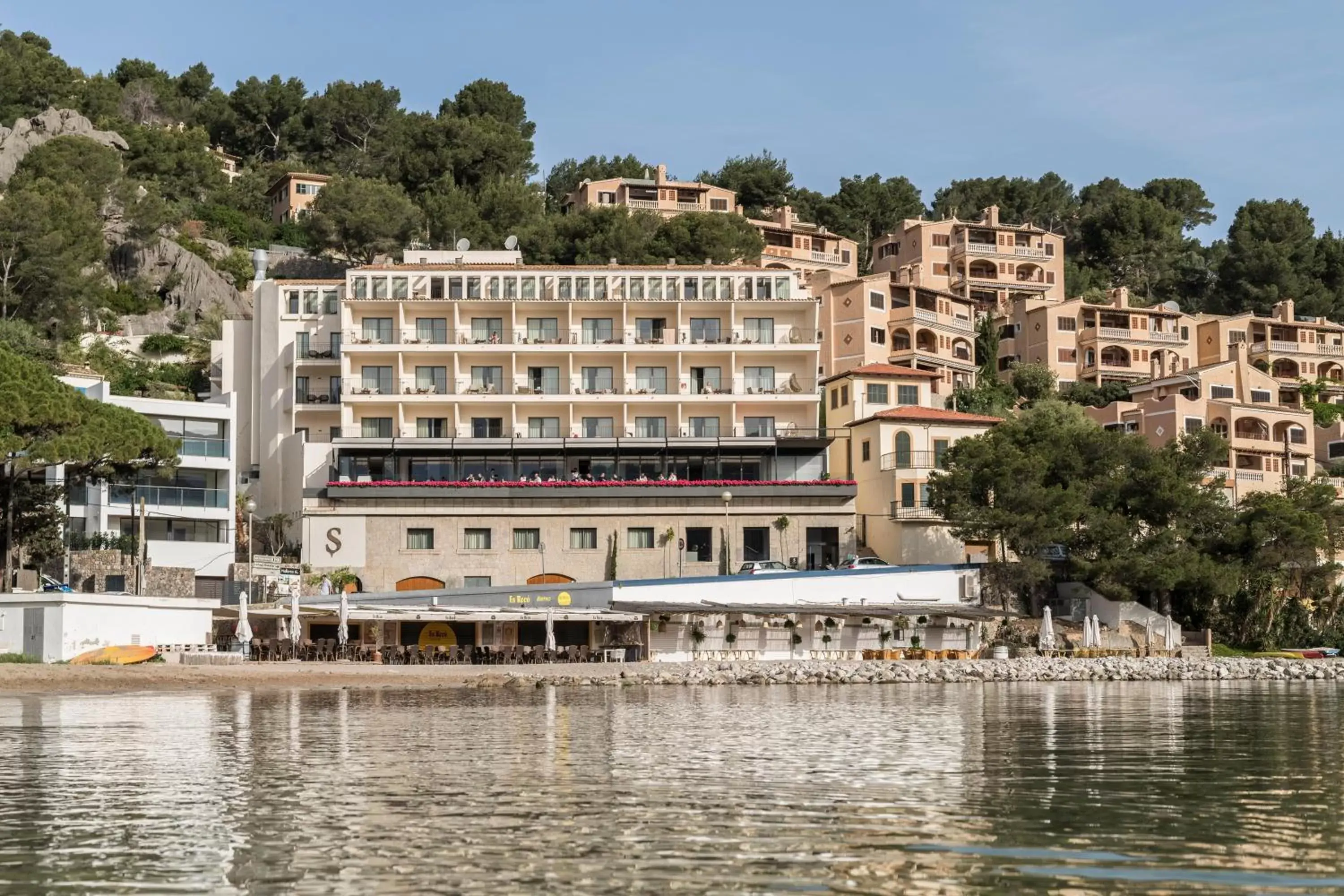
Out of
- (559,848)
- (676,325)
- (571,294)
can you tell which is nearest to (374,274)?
(571,294)

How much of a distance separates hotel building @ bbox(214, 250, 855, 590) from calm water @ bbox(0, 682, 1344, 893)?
125 feet

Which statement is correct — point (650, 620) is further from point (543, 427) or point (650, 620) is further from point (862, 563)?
point (543, 427)

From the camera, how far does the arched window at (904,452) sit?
79.1m

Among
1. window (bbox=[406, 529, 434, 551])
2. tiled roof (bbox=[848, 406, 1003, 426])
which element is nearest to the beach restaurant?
window (bbox=[406, 529, 434, 551])

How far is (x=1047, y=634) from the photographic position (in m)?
64.7

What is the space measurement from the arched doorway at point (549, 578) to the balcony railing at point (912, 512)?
15855 millimetres

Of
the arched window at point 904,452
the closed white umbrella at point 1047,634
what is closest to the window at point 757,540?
the arched window at point 904,452

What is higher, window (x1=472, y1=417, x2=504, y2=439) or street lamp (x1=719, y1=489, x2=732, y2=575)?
window (x1=472, y1=417, x2=504, y2=439)

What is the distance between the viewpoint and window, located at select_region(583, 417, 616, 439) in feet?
275

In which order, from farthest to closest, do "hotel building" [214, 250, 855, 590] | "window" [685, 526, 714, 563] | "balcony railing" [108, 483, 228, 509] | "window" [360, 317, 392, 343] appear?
"window" [360, 317, 392, 343], "window" [685, 526, 714, 563], "hotel building" [214, 250, 855, 590], "balcony railing" [108, 483, 228, 509]

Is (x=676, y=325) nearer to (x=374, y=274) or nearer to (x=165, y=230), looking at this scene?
(x=374, y=274)

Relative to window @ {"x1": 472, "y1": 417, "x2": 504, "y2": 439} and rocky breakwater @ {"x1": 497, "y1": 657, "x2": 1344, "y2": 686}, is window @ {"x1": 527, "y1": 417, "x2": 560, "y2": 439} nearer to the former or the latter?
window @ {"x1": 472, "y1": 417, "x2": 504, "y2": 439}

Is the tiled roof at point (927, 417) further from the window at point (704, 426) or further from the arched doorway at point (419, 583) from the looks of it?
the arched doorway at point (419, 583)

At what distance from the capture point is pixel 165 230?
114812 millimetres
